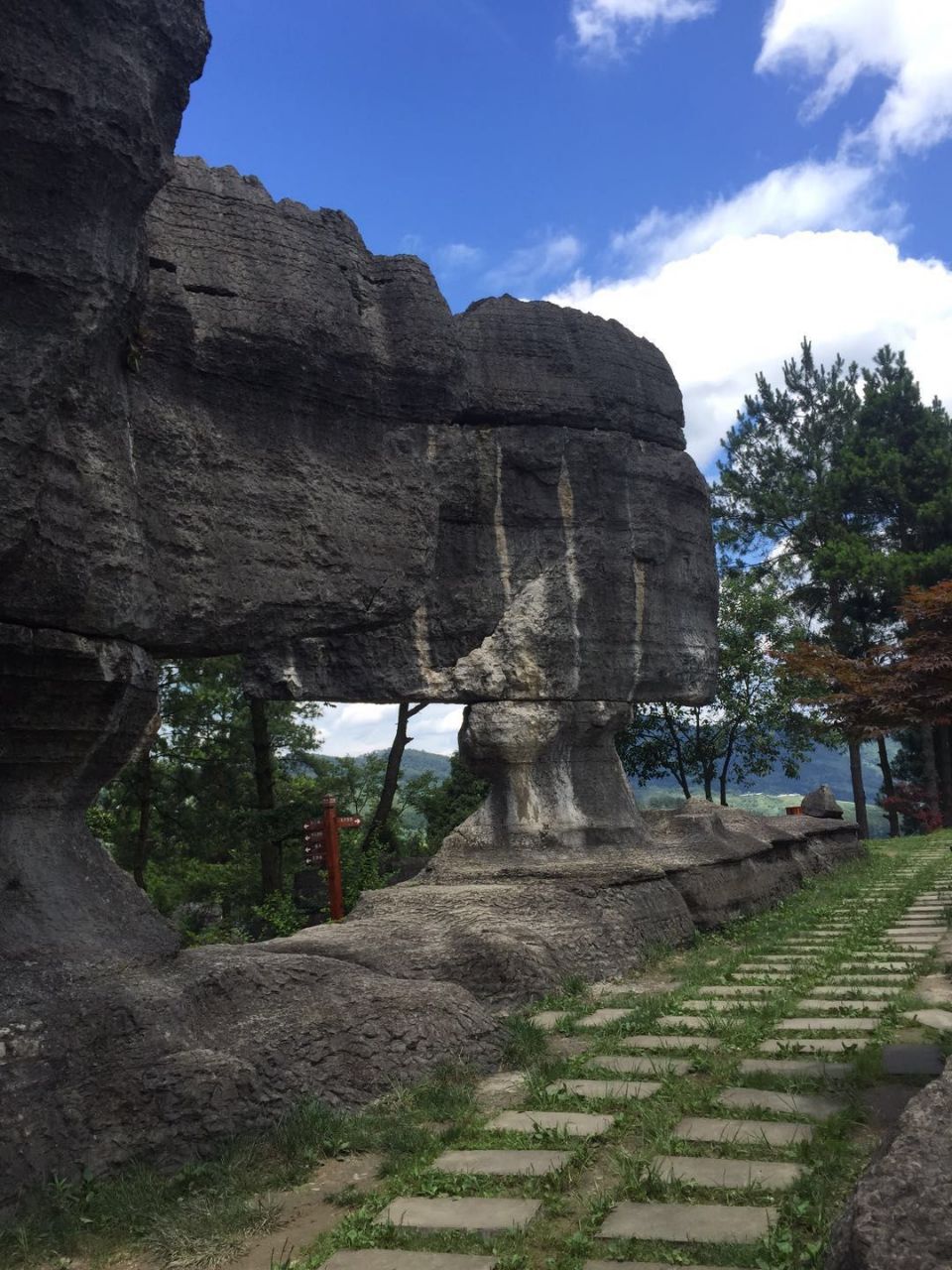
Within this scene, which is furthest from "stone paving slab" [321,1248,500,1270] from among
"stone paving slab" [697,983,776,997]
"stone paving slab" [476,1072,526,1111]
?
"stone paving slab" [697,983,776,997]

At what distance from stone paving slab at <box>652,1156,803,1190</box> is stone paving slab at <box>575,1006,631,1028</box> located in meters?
2.17

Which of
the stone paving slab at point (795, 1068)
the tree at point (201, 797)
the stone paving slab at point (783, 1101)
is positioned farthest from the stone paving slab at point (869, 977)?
the tree at point (201, 797)

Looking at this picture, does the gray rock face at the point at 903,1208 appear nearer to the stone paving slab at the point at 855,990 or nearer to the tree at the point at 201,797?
the stone paving slab at the point at 855,990

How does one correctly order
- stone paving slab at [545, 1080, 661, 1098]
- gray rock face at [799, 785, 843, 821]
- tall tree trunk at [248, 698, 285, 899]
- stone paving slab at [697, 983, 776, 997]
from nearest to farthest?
stone paving slab at [545, 1080, 661, 1098]
stone paving slab at [697, 983, 776, 997]
tall tree trunk at [248, 698, 285, 899]
gray rock face at [799, 785, 843, 821]

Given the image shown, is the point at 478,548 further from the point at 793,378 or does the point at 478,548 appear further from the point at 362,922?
the point at 793,378

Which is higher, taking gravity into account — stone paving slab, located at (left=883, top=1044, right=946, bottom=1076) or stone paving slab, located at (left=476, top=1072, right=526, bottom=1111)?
stone paving slab, located at (left=883, top=1044, right=946, bottom=1076)

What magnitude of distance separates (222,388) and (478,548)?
3.04 m

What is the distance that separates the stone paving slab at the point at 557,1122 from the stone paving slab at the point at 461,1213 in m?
0.63

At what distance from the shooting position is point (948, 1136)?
259cm

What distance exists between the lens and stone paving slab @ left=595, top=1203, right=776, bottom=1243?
308cm

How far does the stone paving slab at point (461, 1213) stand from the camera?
10.8ft

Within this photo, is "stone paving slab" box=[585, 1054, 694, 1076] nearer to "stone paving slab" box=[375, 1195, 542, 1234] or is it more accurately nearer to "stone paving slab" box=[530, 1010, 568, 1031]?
"stone paving slab" box=[530, 1010, 568, 1031]

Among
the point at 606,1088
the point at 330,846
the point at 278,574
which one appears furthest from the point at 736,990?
the point at 330,846

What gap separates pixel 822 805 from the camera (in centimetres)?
2084
